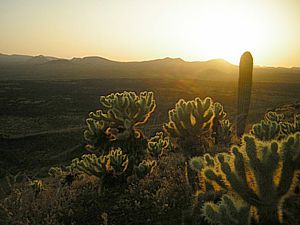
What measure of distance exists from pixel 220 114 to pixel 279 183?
668cm

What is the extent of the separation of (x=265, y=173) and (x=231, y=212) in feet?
1.67

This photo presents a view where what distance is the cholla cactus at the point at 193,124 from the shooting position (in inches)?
273

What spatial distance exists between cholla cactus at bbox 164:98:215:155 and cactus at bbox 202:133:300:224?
3.66 m

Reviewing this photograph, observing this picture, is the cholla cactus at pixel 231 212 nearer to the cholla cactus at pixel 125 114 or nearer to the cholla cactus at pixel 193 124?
the cholla cactus at pixel 193 124

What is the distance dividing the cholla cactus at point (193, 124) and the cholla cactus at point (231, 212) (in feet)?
12.0

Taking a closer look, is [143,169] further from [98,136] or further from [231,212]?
[231,212]

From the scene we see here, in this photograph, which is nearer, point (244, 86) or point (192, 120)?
point (192, 120)

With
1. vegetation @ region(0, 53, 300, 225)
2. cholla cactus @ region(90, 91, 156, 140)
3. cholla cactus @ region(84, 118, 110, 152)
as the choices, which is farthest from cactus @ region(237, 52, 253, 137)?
cholla cactus @ region(84, 118, 110, 152)

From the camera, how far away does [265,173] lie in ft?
9.94

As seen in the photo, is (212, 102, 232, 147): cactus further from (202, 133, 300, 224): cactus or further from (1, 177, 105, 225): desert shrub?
(202, 133, 300, 224): cactus

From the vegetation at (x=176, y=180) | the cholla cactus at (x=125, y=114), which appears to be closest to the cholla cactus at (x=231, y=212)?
the vegetation at (x=176, y=180)

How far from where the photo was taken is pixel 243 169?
10.5 feet

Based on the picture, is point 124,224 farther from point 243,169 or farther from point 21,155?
point 21,155

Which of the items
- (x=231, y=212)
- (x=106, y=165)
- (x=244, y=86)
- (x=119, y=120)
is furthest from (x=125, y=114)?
(x=244, y=86)
